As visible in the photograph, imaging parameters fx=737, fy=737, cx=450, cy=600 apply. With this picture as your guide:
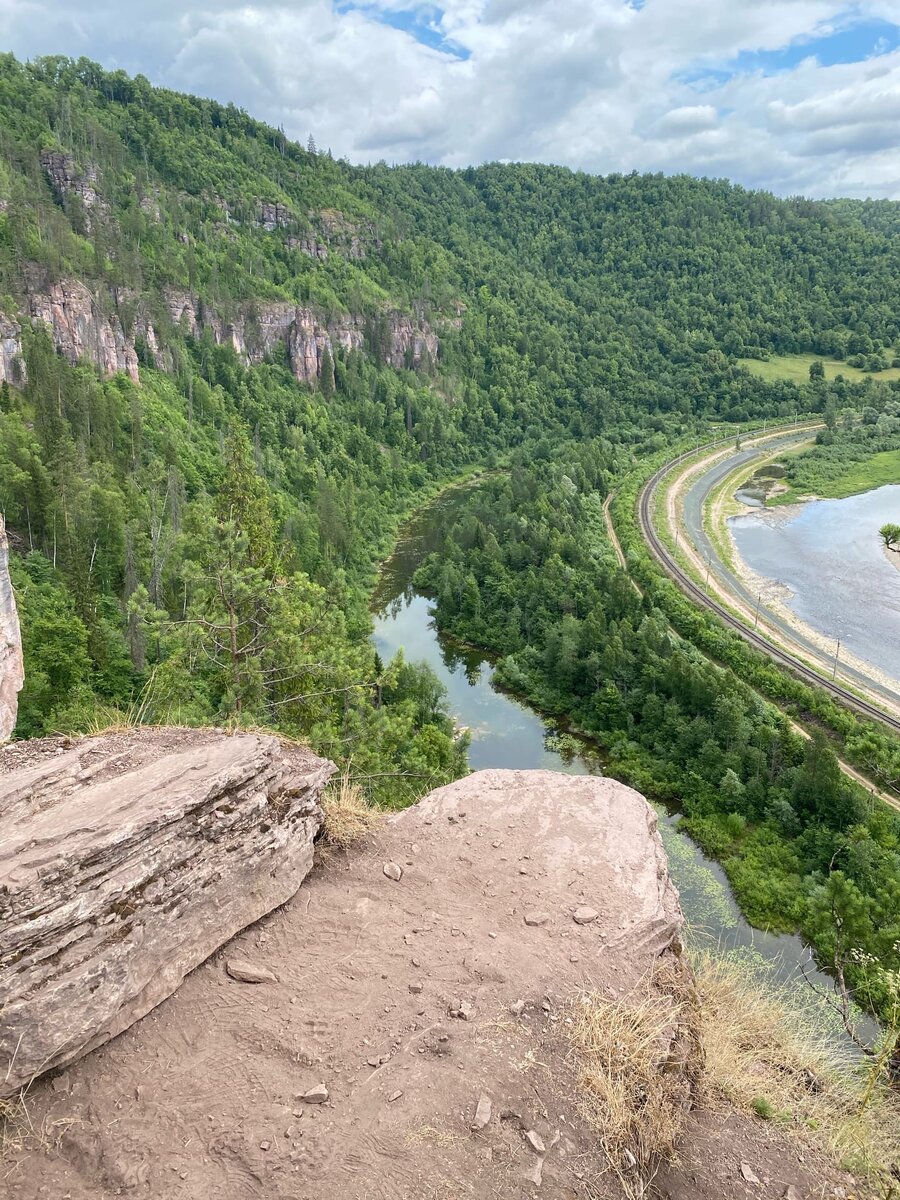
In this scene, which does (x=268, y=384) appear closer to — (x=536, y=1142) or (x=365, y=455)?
(x=365, y=455)

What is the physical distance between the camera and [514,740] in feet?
160

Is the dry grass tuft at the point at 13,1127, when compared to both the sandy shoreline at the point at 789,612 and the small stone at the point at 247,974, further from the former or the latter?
the sandy shoreline at the point at 789,612

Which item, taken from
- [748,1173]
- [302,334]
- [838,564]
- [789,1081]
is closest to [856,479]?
[838,564]

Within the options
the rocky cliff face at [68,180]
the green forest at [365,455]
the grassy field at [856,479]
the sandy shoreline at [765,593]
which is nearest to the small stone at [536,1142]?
the green forest at [365,455]

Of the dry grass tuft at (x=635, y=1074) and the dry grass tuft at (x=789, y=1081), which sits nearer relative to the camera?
the dry grass tuft at (x=635, y=1074)

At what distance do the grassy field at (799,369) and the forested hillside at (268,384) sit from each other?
16.0 feet

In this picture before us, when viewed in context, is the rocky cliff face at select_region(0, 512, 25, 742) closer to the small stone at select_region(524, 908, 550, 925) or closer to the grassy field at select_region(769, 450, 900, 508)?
the small stone at select_region(524, 908, 550, 925)

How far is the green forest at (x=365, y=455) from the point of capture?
91.0 ft

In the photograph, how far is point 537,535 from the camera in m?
74.4

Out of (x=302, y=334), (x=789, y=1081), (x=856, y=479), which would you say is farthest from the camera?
(x=302, y=334)

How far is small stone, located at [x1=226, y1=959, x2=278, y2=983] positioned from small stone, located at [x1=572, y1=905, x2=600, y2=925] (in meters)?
4.31

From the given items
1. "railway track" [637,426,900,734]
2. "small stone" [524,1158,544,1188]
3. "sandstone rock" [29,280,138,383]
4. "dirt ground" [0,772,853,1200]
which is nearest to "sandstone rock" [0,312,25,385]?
"sandstone rock" [29,280,138,383]

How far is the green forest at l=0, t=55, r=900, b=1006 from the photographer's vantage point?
27.8m

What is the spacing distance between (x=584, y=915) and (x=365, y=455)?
10768cm
